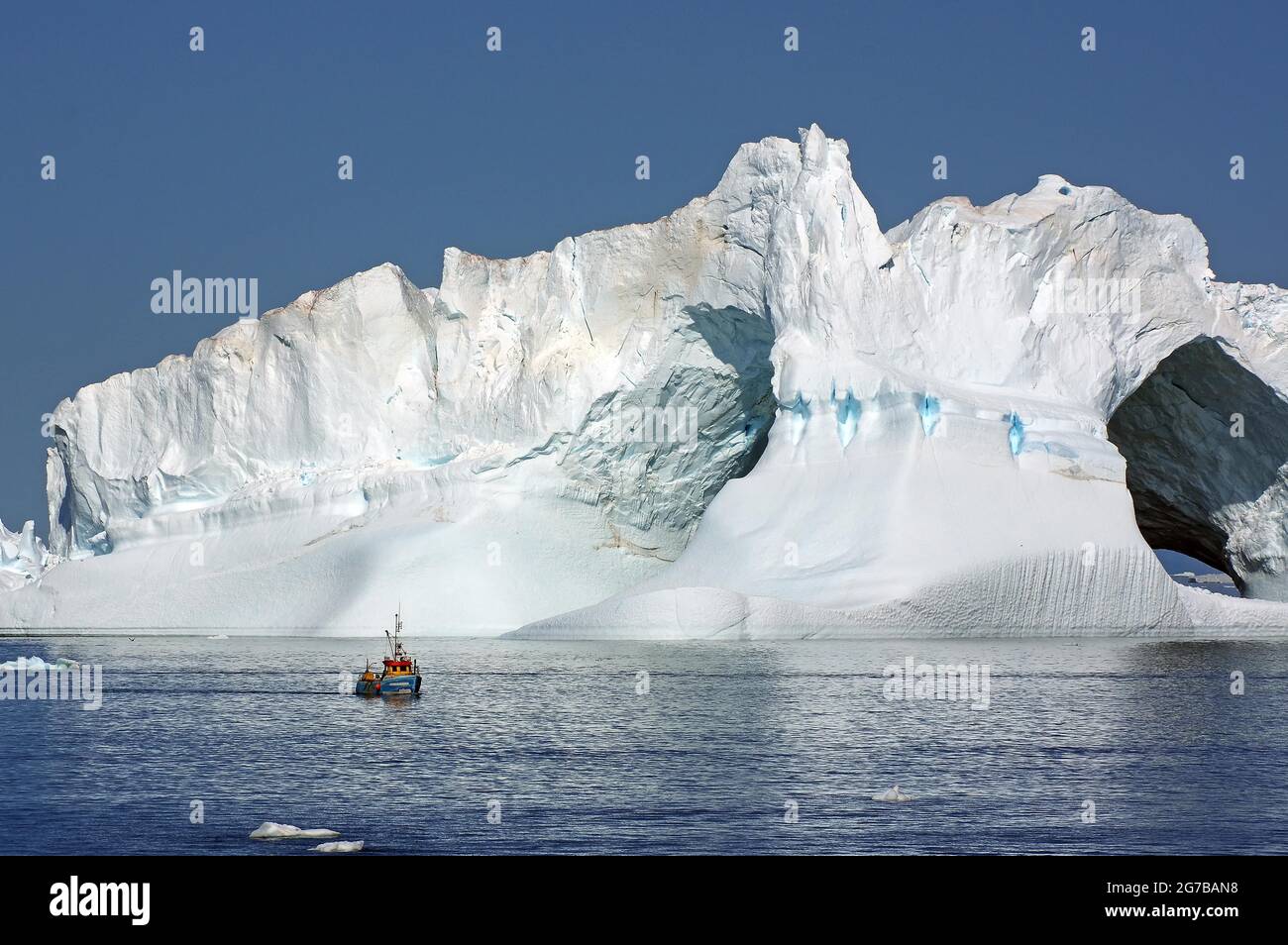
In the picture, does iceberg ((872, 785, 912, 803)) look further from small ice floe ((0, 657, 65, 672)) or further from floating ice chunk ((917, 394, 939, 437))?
floating ice chunk ((917, 394, 939, 437))

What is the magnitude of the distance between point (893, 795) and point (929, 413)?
16.7m

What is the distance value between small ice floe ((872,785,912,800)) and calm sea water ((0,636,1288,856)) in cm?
10

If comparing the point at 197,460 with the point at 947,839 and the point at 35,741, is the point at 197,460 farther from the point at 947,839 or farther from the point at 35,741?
the point at 947,839

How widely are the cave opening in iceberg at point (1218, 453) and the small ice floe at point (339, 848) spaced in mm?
23525

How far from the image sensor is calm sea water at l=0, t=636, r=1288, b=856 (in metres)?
11.1

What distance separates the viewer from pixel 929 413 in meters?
28.5
